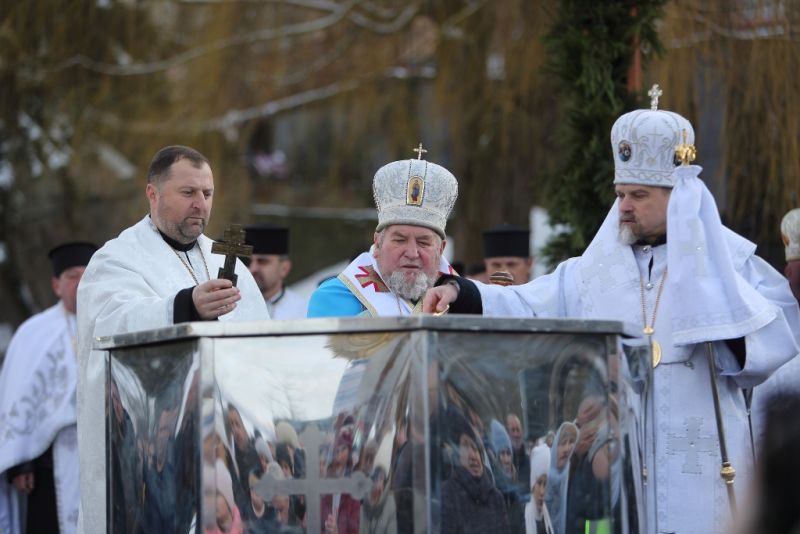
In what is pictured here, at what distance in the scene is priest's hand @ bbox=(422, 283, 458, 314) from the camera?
453cm

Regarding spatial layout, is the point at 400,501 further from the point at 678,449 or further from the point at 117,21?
the point at 117,21

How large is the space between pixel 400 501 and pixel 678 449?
5.80 ft

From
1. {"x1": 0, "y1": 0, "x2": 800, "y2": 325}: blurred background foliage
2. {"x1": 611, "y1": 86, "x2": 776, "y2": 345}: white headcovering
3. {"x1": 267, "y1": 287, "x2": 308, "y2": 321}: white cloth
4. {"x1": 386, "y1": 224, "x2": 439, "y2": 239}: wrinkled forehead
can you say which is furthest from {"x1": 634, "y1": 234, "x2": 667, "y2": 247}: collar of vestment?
{"x1": 267, "y1": 287, "x2": 308, "y2": 321}: white cloth

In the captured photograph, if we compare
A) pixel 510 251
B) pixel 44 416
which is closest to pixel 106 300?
pixel 44 416

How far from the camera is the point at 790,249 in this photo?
624cm

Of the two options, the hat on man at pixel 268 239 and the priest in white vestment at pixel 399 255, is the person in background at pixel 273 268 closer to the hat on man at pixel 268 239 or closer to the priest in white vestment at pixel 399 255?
the hat on man at pixel 268 239

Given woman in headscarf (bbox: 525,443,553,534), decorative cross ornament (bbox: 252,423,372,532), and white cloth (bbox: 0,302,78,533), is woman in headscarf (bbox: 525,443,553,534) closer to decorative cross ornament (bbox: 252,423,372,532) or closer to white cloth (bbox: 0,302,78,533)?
decorative cross ornament (bbox: 252,423,372,532)

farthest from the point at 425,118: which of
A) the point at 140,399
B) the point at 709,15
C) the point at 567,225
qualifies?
the point at 140,399

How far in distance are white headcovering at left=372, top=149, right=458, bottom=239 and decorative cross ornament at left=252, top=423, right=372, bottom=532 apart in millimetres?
1574

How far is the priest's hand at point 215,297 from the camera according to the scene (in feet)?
14.7

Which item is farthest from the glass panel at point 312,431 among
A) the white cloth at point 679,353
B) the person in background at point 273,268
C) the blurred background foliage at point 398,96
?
the person in background at point 273,268

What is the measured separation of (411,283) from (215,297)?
793 mm

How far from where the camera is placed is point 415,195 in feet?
16.8

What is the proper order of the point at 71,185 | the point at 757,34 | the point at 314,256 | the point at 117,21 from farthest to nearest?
the point at 314,256
the point at 71,185
the point at 117,21
the point at 757,34
